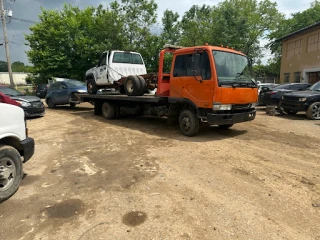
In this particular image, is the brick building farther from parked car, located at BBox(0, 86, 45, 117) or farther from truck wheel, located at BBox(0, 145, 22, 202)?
truck wheel, located at BBox(0, 145, 22, 202)

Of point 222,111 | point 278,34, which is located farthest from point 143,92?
point 278,34

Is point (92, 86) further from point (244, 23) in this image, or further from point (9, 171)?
point (244, 23)

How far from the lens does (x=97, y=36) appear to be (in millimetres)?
26844

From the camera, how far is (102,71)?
11047 mm

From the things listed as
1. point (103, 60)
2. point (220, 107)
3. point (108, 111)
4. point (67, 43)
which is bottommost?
point (108, 111)

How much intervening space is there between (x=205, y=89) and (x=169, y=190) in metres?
3.49

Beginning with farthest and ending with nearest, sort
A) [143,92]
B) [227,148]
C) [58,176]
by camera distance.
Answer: [143,92] < [227,148] < [58,176]

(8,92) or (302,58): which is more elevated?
(302,58)

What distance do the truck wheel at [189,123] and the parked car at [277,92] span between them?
24.5 feet

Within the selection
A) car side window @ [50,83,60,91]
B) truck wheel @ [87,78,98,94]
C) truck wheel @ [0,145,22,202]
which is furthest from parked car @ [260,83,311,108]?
truck wheel @ [0,145,22,202]

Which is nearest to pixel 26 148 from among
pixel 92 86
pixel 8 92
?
pixel 92 86

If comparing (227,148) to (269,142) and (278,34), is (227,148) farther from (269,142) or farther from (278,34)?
(278,34)

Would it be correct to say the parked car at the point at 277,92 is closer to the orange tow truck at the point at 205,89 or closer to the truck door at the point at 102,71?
the orange tow truck at the point at 205,89

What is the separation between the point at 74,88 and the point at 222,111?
994 cm
